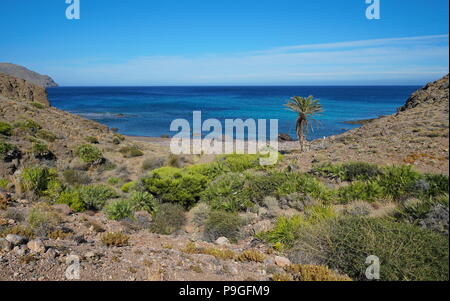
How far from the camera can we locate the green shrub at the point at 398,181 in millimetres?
6789

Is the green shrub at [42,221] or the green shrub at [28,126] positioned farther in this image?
the green shrub at [28,126]

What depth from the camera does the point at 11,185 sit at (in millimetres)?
11320

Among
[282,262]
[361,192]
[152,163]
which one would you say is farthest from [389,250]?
[152,163]

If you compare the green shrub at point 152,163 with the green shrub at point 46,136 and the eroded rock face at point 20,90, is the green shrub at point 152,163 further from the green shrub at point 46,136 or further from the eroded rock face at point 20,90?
the eroded rock face at point 20,90

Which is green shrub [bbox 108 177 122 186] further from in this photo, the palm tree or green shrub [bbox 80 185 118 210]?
the palm tree

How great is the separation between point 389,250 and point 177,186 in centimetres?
885

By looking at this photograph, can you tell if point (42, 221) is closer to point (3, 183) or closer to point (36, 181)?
point (36, 181)

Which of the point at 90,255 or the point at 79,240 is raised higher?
the point at 90,255

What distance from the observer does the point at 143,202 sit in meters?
10.9

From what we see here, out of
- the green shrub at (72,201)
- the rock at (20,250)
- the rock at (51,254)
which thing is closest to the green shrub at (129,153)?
the green shrub at (72,201)

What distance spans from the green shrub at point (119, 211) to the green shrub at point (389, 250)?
6998 millimetres

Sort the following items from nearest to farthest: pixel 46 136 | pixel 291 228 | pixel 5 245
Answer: pixel 5 245 → pixel 291 228 → pixel 46 136
